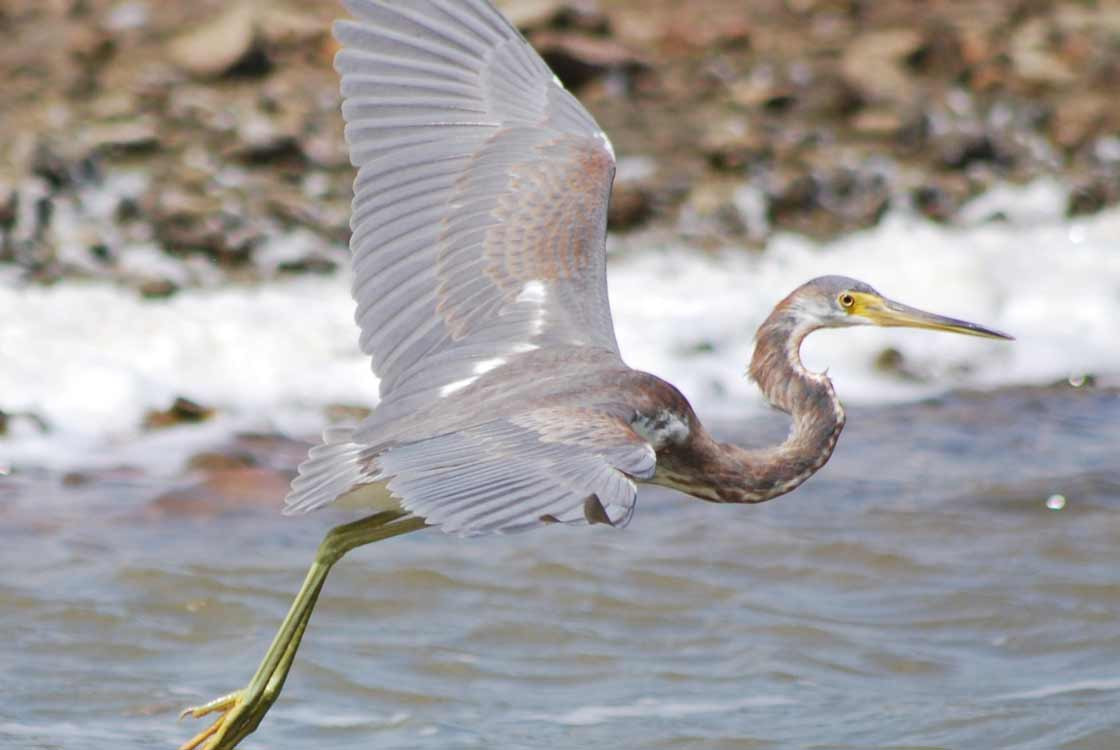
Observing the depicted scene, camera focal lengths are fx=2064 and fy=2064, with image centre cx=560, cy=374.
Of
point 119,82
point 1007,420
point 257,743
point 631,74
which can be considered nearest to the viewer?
point 257,743

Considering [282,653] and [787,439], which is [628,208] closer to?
[787,439]

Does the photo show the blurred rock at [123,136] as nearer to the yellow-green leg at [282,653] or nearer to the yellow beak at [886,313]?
the yellow-green leg at [282,653]

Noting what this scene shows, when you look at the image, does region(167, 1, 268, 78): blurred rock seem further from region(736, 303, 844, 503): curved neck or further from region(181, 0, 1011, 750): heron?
region(736, 303, 844, 503): curved neck

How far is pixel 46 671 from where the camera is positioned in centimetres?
598

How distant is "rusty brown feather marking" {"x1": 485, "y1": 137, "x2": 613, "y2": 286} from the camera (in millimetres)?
5664

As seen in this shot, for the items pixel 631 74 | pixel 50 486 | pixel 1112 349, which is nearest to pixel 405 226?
pixel 50 486

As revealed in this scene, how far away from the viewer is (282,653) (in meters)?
5.42

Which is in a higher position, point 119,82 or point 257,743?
point 119,82

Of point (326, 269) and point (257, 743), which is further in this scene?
point (326, 269)

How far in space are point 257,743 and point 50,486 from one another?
6.41 ft

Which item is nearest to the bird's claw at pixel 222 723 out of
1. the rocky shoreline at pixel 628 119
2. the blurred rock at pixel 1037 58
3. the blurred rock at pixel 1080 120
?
the rocky shoreline at pixel 628 119

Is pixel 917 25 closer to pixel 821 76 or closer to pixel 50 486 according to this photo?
pixel 821 76

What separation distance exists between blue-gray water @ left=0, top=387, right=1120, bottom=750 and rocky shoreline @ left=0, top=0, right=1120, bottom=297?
7.27 feet

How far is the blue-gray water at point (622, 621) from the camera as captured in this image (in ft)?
19.0
